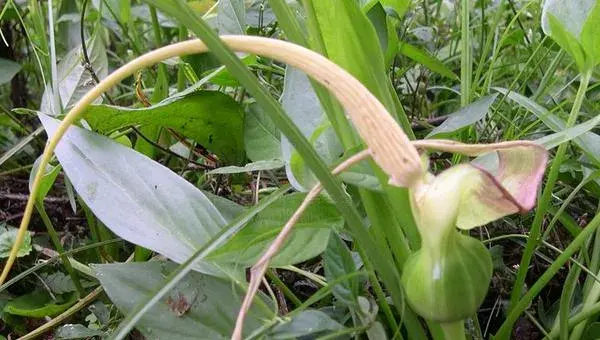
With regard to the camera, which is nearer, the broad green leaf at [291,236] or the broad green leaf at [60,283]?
the broad green leaf at [291,236]

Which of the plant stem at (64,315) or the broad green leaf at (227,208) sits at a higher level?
the broad green leaf at (227,208)

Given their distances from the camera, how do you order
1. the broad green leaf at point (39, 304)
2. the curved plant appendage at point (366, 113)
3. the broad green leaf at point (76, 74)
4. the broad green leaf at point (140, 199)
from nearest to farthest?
the curved plant appendage at point (366, 113), the broad green leaf at point (140, 199), the broad green leaf at point (39, 304), the broad green leaf at point (76, 74)

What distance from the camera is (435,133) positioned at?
36 centimetres

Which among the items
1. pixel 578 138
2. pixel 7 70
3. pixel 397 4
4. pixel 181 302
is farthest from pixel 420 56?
pixel 7 70

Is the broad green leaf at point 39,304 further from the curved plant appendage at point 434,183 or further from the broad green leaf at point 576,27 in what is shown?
the broad green leaf at point 576,27

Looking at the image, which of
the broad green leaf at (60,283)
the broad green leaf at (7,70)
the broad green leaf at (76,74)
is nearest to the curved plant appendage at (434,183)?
the broad green leaf at (60,283)

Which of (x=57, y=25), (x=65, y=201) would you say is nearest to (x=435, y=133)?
(x=65, y=201)

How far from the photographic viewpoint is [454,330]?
28 centimetres

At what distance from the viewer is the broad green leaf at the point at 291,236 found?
328 millimetres

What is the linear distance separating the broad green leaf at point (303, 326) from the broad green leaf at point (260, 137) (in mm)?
159

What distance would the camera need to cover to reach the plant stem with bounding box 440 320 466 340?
27 cm

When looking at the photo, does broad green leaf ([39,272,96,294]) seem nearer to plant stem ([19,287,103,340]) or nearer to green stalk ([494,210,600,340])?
plant stem ([19,287,103,340])

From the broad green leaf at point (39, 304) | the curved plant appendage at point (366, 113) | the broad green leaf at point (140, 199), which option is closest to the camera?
the curved plant appendage at point (366, 113)

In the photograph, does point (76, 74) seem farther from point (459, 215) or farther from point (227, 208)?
point (459, 215)
